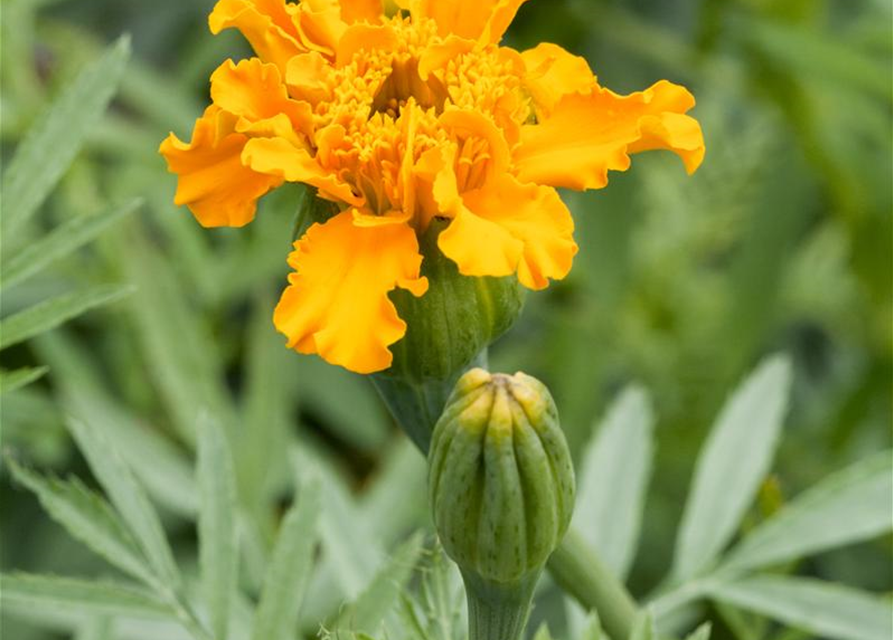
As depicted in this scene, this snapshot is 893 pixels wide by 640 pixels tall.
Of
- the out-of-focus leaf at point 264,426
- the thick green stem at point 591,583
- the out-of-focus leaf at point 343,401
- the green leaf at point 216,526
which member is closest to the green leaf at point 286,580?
the green leaf at point 216,526

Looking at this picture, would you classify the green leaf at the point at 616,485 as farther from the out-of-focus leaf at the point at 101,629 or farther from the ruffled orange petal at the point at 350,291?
the ruffled orange petal at the point at 350,291

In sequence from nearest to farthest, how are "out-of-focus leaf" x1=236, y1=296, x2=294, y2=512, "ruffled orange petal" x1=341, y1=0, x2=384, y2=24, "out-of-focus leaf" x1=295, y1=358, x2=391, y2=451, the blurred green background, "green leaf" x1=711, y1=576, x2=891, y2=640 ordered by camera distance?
1. "ruffled orange petal" x1=341, y1=0, x2=384, y2=24
2. "green leaf" x1=711, y1=576, x2=891, y2=640
3. "out-of-focus leaf" x1=236, y1=296, x2=294, y2=512
4. the blurred green background
5. "out-of-focus leaf" x1=295, y1=358, x2=391, y2=451

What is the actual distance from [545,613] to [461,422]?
0.91 metres

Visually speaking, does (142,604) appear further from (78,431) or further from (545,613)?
(545,613)

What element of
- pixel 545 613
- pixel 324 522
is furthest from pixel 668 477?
pixel 324 522

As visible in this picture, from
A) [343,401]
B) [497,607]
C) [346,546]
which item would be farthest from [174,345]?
[497,607]

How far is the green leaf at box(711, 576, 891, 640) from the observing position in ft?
2.87

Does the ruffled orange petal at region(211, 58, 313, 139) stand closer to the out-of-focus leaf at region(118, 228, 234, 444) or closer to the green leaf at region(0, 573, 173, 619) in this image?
the green leaf at region(0, 573, 173, 619)

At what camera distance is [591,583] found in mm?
710

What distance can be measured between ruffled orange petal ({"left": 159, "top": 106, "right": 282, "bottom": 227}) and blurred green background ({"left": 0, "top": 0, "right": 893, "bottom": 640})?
0.65 metres

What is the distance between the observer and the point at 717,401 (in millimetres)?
1531

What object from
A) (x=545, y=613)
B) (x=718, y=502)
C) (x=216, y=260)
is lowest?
(x=545, y=613)

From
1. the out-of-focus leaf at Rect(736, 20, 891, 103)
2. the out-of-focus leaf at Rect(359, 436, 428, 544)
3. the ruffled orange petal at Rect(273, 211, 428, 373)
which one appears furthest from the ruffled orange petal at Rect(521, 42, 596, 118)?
the out-of-focus leaf at Rect(736, 20, 891, 103)

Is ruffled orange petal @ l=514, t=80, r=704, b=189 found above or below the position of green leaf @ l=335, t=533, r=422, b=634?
above
